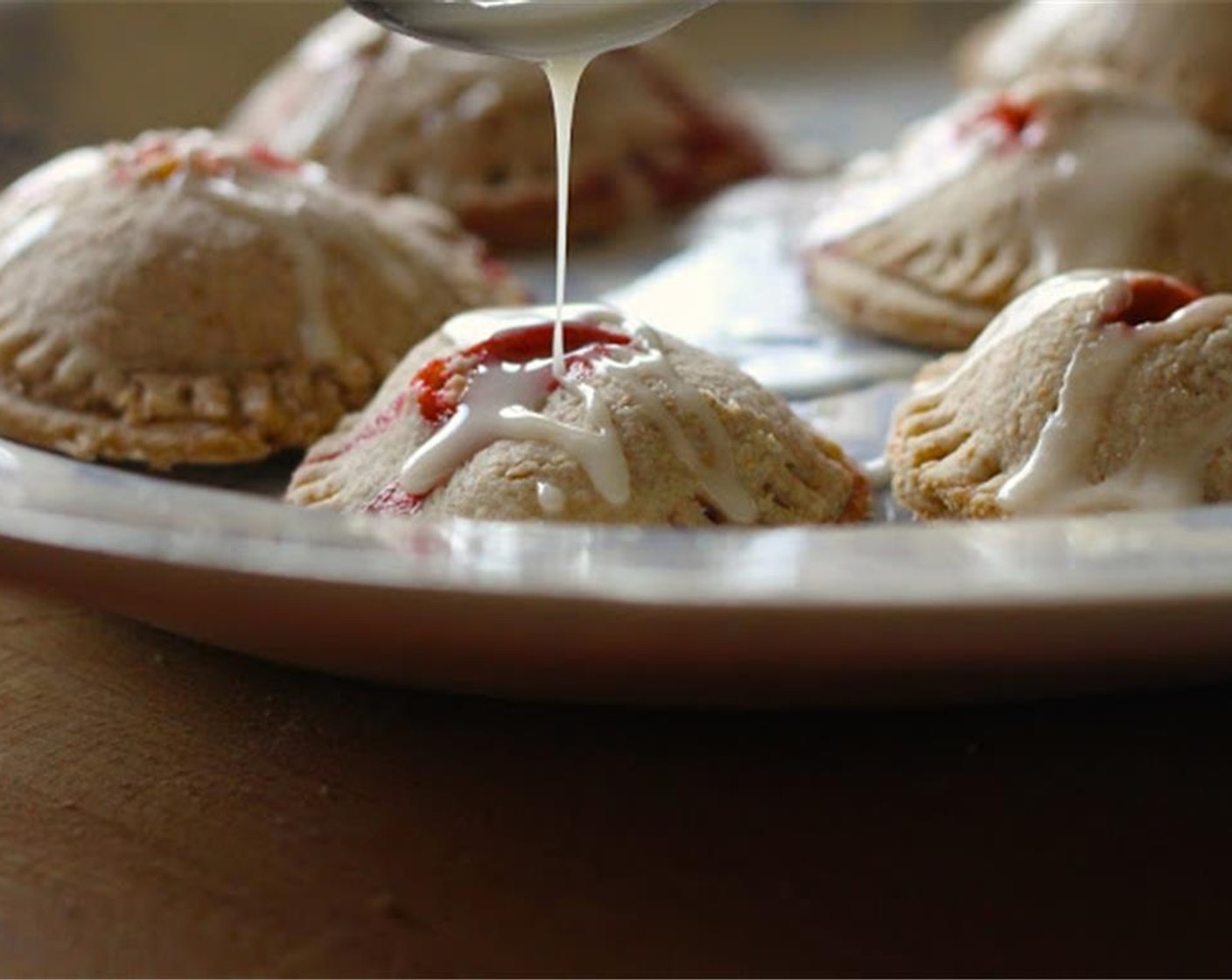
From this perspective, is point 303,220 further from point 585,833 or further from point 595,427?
point 585,833

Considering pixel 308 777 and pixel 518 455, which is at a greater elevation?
pixel 518 455

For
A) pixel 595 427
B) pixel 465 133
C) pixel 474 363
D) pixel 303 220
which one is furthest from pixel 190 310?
pixel 465 133

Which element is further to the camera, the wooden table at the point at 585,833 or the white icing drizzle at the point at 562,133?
the white icing drizzle at the point at 562,133

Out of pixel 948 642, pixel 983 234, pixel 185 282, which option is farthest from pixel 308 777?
pixel 983 234

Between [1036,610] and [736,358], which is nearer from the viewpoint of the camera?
[1036,610]

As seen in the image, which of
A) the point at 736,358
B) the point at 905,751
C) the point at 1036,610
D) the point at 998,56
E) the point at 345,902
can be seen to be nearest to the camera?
the point at 1036,610

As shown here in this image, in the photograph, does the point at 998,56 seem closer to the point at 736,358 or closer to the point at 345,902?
the point at 736,358

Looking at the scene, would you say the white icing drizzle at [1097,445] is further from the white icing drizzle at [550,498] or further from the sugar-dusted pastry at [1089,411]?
the white icing drizzle at [550,498]

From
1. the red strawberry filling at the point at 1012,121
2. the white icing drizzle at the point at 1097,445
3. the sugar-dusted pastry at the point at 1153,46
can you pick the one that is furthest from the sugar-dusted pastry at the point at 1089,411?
the sugar-dusted pastry at the point at 1153,46
